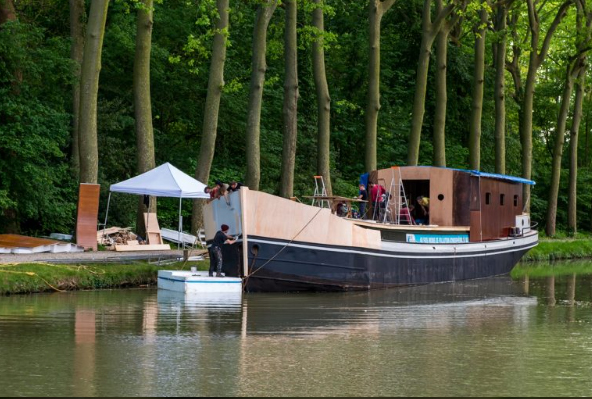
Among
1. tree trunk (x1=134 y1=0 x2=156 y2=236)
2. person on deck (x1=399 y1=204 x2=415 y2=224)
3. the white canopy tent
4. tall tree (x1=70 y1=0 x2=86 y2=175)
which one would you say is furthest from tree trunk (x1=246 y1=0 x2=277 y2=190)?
tall tree (x1=70 y1=0 x2=86 y2=175)

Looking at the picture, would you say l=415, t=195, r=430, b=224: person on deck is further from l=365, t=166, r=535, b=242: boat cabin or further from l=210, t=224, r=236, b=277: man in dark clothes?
l=210, t=224, r=236, b=277: man in dark clothes

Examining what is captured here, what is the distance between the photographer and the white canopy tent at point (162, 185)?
3100cm

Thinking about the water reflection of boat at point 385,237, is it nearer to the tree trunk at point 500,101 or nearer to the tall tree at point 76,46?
the tree trunk at point 500,101

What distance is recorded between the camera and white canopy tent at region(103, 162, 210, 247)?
102 feet

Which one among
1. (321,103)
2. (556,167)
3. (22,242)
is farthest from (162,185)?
(556,167)

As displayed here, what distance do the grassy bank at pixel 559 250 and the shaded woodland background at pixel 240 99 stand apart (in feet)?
10.4

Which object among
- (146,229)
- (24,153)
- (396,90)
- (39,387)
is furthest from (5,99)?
(396,90)

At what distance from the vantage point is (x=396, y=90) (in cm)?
5216

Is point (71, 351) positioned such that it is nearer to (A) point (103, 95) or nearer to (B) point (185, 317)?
(B) point (185, 317)

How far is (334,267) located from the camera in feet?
92.4

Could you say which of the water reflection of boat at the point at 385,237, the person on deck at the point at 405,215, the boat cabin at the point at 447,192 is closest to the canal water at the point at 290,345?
the water reflection of boat at the point at 385,237

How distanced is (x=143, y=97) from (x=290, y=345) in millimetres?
15649

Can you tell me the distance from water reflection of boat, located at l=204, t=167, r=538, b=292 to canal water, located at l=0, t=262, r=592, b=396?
33.0 inches

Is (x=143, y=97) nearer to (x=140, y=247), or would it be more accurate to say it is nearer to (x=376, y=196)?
(x=140, y=247)
